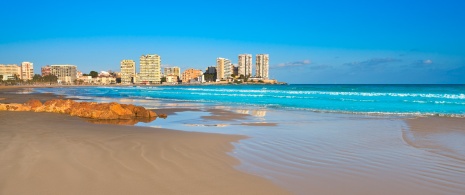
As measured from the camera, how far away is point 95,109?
13461 mm

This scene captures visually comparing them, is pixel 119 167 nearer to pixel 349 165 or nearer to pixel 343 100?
pixel 349 165

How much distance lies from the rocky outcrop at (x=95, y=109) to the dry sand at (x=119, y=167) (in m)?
5.05

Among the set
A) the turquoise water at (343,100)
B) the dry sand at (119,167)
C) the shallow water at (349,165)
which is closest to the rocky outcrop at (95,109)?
the dry sand at (119,167)

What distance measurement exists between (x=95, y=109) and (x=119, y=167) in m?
9.30

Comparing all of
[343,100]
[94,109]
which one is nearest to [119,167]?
[94,109]

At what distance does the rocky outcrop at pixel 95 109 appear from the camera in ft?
42.3

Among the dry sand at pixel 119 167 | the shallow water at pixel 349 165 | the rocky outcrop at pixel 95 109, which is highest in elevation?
the rocky outcrop at pixel 95 109

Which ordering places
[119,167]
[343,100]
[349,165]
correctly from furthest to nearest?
[343,100], [349,165], [119,167]

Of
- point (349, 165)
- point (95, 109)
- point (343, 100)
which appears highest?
point (95, 109)

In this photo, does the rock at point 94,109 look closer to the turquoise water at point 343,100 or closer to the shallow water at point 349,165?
the shallow water at point 349,165

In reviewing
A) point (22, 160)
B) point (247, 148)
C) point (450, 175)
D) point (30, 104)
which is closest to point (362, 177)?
point (450, 175)

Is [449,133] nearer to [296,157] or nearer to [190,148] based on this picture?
[296,157]

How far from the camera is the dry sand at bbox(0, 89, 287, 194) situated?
4070mm

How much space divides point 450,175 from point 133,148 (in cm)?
536
